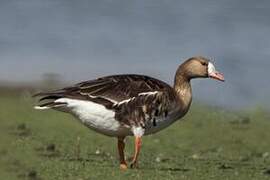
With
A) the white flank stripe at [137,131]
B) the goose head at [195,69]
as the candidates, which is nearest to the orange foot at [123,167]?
the white flank stripe at [137,131]

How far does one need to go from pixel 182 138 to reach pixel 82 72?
8540mm

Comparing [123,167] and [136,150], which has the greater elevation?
[136,150]

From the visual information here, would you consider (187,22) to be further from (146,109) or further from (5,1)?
(146,109)

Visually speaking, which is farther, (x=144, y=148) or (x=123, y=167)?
(x=144, y=148)

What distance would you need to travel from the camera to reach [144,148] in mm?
17281

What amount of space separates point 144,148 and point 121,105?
112 inches

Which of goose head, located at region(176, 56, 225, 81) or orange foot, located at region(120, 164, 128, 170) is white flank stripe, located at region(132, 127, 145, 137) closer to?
orange foot, located at region(120, 164, 128, 170)

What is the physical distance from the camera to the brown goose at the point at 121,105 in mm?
14445

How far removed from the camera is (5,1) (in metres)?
37.5

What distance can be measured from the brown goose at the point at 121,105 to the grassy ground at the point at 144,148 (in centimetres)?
55

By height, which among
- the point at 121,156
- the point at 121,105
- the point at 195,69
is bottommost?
the point at 121,156

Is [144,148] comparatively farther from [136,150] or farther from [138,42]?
[138,42]

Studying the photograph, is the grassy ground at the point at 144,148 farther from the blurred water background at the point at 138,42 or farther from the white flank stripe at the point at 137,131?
the blurred water background at the point at 138,42

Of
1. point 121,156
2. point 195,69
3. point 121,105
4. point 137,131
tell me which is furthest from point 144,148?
point 121,105
